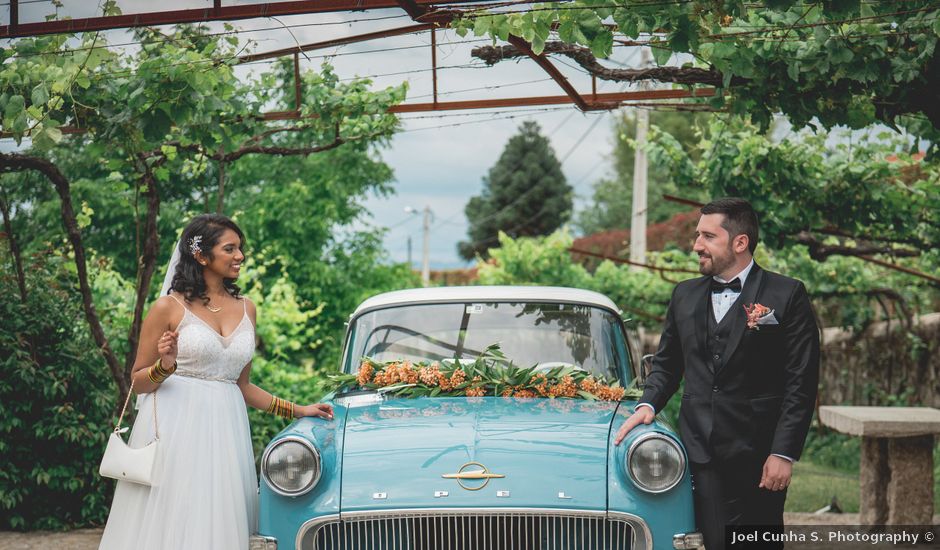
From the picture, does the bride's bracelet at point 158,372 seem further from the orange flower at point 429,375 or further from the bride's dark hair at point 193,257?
the orange flower at point 429,375

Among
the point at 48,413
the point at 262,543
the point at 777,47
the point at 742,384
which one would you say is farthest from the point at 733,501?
the point at 48,413

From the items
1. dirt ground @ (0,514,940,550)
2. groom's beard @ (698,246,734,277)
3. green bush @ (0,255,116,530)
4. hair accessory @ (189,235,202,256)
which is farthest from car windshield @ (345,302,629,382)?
green bush @ (0,255,116,530)

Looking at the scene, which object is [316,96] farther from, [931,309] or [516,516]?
[931,309]

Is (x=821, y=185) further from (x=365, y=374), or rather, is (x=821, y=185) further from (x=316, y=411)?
(x=316, y=411)

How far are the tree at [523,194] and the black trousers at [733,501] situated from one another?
4984 centimetres

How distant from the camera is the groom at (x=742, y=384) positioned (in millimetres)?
4109

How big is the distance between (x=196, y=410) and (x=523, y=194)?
5153cm

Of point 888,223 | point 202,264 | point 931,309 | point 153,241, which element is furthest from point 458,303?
point 931,309

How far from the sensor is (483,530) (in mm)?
4047

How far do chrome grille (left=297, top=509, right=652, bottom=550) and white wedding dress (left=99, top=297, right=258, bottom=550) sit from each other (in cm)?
46

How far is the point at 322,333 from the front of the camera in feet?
55.8

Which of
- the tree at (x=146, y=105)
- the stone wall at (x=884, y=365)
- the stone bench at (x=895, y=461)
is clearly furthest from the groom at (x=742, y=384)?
the stone wall at (x=884, y=365)

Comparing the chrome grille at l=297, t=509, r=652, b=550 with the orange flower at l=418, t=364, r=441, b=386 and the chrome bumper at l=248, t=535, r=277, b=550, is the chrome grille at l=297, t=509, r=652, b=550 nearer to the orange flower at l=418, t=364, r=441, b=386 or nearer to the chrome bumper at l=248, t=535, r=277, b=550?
the chrome bumper at l=248, t=535, r=277, b=550

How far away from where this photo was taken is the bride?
431 cm
